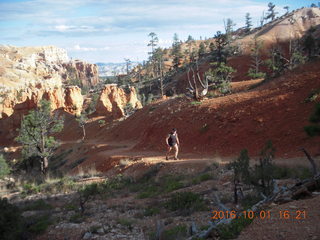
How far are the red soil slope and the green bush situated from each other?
898 centimetres

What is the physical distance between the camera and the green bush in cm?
586

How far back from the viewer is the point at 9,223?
604cm

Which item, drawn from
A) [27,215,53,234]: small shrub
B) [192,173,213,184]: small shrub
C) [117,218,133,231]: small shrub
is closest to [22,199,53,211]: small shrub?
[27,215,53,234]: small shrub

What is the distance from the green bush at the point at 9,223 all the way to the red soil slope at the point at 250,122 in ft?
29.5

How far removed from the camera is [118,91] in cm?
3747

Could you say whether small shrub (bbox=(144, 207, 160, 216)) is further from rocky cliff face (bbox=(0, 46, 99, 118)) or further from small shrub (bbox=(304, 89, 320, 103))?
rocky cliff face (bbox=(0, 46, 99, 118))

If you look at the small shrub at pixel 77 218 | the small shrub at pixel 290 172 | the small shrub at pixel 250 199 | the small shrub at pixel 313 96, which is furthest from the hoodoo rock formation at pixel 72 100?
the small shrub at pixel 250 199

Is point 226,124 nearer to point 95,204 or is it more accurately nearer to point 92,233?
point 95,204

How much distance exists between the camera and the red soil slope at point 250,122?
40.1 ft

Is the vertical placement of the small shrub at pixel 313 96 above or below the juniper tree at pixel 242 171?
above

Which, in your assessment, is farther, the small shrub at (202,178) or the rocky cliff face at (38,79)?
the rocky cliff face at (38,79)

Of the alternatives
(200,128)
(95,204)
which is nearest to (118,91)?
(200,128)

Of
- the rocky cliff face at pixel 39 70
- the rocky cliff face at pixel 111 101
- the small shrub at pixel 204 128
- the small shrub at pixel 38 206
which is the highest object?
the rocky cliff face at pixel 39 70

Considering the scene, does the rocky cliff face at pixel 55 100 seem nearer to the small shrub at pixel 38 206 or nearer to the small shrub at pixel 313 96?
the small shrub at pixel 38 206
